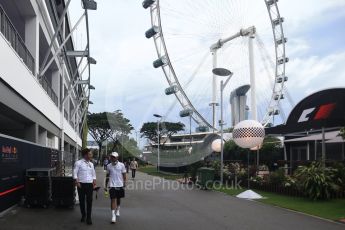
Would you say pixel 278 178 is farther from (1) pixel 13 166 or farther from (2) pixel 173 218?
(1) pixel 13 166

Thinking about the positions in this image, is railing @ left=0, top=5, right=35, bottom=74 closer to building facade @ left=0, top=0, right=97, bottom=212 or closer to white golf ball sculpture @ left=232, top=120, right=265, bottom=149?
building facade @ left=0, top=0, right=97, bottom=212

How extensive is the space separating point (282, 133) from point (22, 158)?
22.4 metres

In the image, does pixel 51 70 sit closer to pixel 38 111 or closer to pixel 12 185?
pixel 38 111

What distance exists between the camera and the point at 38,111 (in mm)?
20906

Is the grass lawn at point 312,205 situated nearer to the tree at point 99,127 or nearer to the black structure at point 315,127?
the black structure at point 315,127

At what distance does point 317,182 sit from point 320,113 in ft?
44.1

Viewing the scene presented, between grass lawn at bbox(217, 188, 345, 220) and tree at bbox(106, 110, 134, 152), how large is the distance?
69.9 meters

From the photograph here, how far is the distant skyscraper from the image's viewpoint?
178 ft

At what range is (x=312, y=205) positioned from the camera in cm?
1620

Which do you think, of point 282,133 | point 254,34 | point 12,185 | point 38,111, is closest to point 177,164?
point 254,34

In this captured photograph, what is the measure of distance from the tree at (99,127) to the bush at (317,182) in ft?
244

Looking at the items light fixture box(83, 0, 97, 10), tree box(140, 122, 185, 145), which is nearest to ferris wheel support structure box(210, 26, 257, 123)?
light fixture box(83, 0, 97, 10)

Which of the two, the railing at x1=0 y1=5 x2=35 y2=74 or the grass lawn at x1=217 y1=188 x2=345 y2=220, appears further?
the railing at x1=0 y1=5 x2=35 y2=74

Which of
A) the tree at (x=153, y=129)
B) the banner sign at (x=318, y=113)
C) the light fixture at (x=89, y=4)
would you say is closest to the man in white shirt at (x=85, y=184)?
the light fixture at (x=89, y=4)
